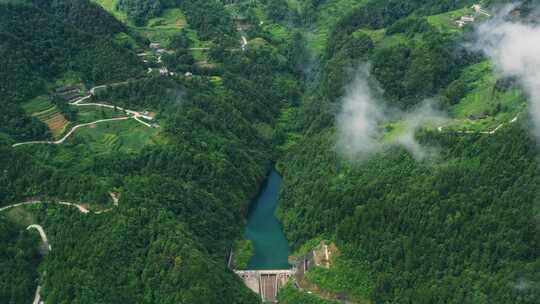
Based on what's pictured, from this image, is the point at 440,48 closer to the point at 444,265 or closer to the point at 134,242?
the point at 444,265

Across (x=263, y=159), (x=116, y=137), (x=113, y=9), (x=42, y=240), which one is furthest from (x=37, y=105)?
(x=113, y=9)

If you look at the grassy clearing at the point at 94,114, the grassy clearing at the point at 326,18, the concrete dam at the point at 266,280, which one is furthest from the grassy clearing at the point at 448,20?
the grassy clearing at the point at 94,114

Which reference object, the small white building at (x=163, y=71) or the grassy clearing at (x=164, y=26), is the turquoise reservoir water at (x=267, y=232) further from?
the grassy clearing at (x=164, y=26)

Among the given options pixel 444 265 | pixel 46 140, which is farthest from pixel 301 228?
pixel 46 140

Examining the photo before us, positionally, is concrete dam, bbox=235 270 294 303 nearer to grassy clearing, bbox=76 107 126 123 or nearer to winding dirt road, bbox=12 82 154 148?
winding dirt road, bbox=12 82 154 148

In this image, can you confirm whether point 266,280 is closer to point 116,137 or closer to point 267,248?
point 267,248

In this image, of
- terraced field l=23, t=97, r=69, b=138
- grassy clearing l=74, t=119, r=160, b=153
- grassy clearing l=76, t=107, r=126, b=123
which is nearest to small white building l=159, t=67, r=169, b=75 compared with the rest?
grassy clearing l=76, t=107, r=126, b=123
